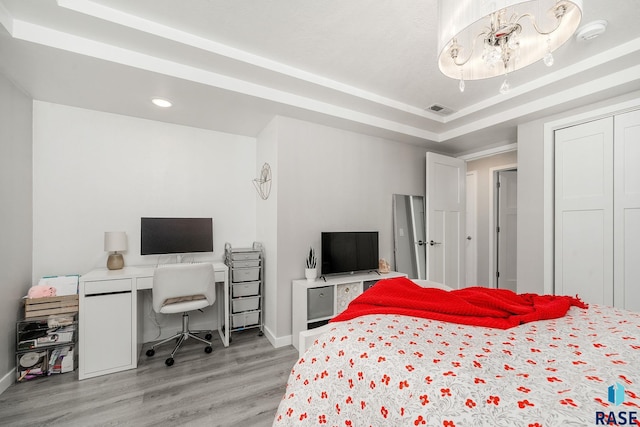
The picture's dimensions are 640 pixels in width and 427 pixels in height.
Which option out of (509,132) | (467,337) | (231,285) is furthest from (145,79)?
(509,132)

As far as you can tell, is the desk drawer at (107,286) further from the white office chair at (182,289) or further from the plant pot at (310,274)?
the plant pot at (310,274)

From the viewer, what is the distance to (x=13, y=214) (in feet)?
7.50

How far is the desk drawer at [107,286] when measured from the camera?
2.34m

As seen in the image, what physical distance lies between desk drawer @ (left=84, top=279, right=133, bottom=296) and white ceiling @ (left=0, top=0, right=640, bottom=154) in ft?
5.43

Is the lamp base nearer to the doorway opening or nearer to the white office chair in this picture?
the white office chair

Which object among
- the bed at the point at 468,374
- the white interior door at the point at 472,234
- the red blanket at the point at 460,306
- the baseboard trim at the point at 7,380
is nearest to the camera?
the bed at the point at 468,374

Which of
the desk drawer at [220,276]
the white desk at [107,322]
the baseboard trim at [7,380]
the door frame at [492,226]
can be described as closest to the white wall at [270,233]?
the desk drawer at [220,276]

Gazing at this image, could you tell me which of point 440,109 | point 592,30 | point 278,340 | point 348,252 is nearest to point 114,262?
point 278,340

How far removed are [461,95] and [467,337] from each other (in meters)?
2.59

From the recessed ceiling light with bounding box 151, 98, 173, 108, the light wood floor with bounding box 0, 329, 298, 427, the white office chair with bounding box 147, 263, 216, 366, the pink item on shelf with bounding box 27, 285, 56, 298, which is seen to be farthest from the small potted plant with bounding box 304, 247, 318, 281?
the pink item on shelf with bounding box 27, 285, 56, 298

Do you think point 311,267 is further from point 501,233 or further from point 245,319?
point 501,233

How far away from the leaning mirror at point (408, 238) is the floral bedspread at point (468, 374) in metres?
2.33

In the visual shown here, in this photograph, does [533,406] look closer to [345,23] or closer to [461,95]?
[345,23]

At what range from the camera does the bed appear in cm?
74
